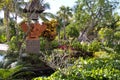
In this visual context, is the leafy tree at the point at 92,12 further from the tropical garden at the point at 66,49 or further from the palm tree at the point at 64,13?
the palm tree at the point at 64,13

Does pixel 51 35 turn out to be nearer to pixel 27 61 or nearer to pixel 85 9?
pixel 27 61

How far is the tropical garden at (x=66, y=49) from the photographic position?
25.7ft

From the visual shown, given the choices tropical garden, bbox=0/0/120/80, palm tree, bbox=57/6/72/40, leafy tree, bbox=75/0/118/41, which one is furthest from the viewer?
palm tree, bbox=57/6/72/40

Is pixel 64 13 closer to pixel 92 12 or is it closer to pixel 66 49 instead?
pixel 92 12

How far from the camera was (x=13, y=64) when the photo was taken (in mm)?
12398

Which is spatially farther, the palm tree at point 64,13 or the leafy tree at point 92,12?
the palm tree at point 64,13

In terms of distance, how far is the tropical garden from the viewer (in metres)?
7.84

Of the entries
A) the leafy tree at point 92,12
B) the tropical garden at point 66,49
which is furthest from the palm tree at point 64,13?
the leafy tree at point 92,12

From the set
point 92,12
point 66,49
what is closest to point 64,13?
point 92,12

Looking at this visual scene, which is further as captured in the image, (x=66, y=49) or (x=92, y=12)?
(x=92, y=12)

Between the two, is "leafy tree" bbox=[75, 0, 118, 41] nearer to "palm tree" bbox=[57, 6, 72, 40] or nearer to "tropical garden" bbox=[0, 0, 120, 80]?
"tropical garden" bbox=[0, 0, 120, 80]

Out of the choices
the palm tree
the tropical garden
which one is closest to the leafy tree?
the tropical garden

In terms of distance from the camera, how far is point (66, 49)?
50.0ft

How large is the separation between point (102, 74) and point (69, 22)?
35.4m
